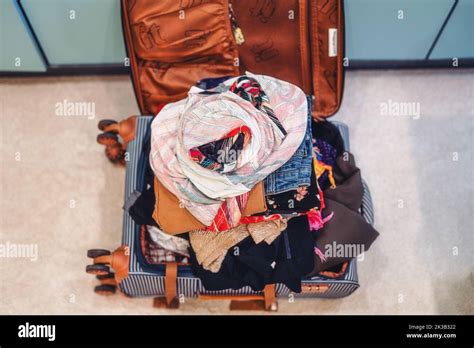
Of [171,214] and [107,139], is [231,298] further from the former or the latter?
[107,139]

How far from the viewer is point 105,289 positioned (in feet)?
7.39

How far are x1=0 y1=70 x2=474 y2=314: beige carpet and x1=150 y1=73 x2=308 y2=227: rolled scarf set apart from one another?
0.74 metres

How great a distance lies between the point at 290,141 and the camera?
1750mm

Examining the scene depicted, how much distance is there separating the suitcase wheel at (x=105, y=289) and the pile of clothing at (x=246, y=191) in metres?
0.32

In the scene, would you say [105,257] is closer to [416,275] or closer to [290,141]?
[290,141]

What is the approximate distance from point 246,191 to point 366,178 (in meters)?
0.97

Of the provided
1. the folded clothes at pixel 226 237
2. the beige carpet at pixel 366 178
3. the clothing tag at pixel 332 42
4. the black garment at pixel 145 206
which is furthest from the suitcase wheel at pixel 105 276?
the clothing tag at pixel 332 42

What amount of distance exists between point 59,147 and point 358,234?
139cm

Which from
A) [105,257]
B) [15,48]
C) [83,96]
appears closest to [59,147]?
[83,96]

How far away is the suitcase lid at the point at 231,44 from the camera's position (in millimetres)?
2041

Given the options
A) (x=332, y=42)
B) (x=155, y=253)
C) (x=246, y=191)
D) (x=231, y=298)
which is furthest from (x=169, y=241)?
(x=332, y=42)

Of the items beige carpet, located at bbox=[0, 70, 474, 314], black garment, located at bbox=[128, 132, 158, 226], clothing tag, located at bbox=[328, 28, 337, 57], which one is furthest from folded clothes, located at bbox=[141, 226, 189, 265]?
clothing tag, located at bbox=[328, 28, 337, 57]

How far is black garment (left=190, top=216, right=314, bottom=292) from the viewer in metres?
1.89
